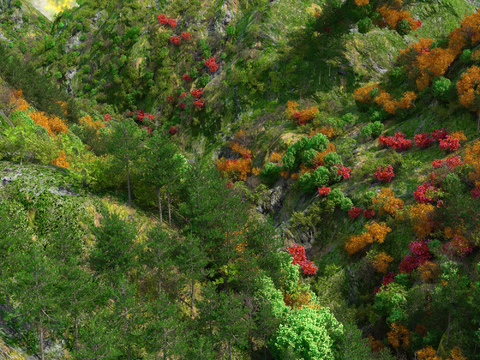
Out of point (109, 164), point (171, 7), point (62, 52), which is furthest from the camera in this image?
point (62, 52)

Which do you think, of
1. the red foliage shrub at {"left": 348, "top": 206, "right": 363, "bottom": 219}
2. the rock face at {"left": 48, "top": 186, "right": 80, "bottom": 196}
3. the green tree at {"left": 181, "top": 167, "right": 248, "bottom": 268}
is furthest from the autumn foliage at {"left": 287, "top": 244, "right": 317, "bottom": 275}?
the rock face at {"left": 48, "top": 186, "right": 80, "bottom": 196}

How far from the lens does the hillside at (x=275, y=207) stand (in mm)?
19123

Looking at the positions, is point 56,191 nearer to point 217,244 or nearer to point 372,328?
point 217,244

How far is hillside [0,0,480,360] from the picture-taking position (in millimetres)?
19123

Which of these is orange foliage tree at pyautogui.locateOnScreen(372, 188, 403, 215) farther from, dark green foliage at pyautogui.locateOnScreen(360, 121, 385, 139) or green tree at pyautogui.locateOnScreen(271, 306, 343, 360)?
green tree at pyautogui.locateOnScreen(271, 306, 343, 360)

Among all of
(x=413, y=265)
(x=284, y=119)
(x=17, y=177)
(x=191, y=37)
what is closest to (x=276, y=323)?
(x=413, y=265)

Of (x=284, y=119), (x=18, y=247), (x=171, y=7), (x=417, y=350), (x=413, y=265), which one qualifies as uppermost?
(x=171, y=7)

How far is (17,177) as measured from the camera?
26.6 metres

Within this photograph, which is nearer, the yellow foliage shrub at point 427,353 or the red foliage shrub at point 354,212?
the yellow foliage shrub at point 427,353

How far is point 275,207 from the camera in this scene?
40.2 meters

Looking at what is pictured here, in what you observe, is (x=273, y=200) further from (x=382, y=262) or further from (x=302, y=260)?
(x=382, y=262)

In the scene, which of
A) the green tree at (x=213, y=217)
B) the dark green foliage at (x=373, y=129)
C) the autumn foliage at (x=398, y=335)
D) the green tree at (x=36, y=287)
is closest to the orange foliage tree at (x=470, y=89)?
the dark green foliage at (x=373, y=129)

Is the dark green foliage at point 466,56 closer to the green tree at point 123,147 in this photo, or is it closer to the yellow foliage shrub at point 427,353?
the yellow foliage shrub at point 427,353

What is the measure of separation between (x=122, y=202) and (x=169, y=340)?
647 inches
